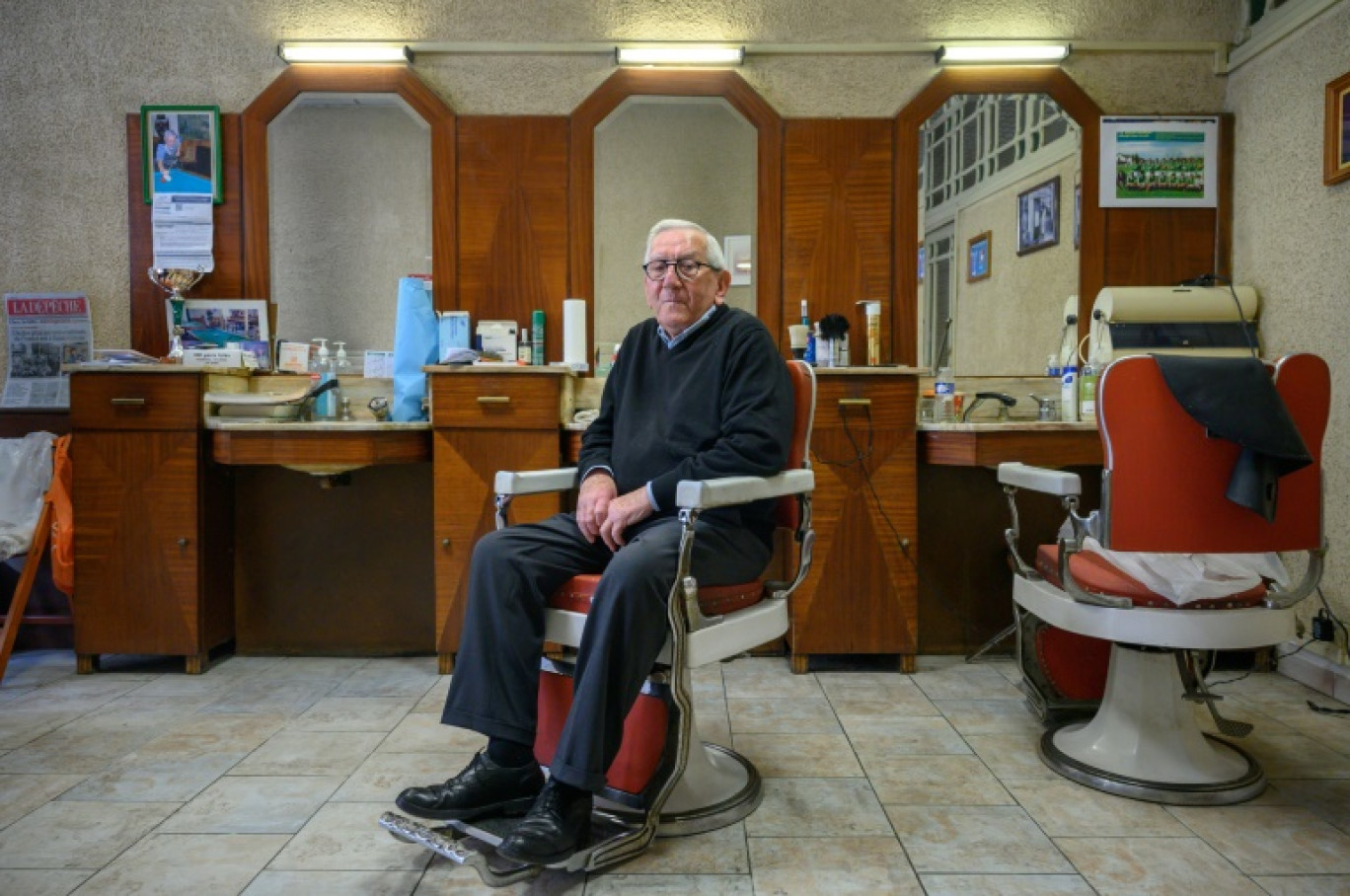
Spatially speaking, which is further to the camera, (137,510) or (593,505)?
(137,510)

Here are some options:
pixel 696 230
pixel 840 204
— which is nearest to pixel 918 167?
pixel 840 204

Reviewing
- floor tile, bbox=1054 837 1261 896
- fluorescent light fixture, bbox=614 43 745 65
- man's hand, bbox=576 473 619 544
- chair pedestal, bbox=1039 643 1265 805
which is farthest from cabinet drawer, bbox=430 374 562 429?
floor tile, bbox=1054 837 1261 896

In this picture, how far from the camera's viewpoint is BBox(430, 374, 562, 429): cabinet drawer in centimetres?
287

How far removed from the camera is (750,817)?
1.87 meters

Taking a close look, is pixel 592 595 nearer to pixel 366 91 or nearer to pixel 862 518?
pixel 862 518

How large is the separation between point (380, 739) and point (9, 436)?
6.82 ft

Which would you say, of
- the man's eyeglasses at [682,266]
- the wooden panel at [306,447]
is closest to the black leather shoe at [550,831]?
the man's eyeglasses at [682,266]

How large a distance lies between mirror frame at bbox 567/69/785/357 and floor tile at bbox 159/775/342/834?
1.76 metres

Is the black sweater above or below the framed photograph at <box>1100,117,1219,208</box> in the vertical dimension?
below

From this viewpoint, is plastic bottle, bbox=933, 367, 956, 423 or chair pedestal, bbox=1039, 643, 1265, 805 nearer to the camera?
chair pedestal, bbox=1039, 643, 1265, 805

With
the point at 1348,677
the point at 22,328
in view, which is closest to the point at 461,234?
the point at 22,328

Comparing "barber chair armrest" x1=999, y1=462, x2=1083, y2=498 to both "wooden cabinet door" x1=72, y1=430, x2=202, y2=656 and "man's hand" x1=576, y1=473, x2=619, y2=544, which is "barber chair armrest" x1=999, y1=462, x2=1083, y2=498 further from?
"wooden cabinet door" x1=72, y1=430, x2=202, y2=656

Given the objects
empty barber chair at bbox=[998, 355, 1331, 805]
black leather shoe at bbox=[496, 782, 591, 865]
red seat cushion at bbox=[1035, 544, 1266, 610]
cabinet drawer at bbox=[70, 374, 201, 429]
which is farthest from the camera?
cabinet drawer at bbox=[70, 374, 201, 429]

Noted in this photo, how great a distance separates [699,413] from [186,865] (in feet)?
4.50
